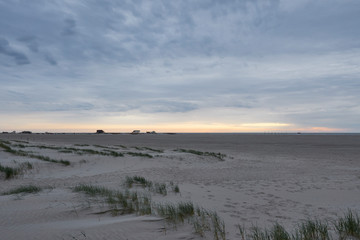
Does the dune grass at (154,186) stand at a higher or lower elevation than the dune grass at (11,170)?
lower

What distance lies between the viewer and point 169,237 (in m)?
4.19

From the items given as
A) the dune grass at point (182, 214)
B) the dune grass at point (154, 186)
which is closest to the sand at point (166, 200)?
the dune grass at point (182, 214)

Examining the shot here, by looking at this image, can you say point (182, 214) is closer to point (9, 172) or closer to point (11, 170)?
point (9, 172)

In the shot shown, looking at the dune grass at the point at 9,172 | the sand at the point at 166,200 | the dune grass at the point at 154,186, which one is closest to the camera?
the sand at the point at 166,200

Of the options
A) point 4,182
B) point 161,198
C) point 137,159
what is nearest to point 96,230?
point 161,198

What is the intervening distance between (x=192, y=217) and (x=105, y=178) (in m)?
8.44

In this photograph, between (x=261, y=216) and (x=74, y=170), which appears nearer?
(x=261, y=216)

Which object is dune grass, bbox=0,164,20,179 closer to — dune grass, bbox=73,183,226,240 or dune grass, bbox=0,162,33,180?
dune grass, bbox=0,162,33,180

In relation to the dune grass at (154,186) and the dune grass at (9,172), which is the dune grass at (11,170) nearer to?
the dune grass at (9,172)

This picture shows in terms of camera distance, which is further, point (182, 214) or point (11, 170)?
point (11, 170)

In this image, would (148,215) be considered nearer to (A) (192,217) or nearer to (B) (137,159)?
(A) (192,217)

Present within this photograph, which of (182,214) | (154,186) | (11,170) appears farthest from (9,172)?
(182,214)

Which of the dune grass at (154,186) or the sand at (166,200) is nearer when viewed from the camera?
the sand at (166,200)

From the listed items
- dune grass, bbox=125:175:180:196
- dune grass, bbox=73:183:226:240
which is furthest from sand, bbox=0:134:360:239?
dune grass, bbox=125:175:180:196
